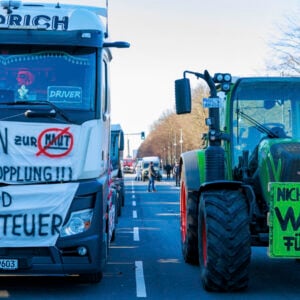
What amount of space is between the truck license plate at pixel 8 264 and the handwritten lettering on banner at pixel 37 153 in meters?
0.90

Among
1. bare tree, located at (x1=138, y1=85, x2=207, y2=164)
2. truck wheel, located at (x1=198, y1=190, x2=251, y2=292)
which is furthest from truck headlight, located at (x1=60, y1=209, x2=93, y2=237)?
Answer: bare tree, located at (x1=138, y1=85, x2=207, y2=164)

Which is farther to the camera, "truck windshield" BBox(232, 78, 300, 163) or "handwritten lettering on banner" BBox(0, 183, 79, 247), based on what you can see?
"truck windshield" BBox(232, 78, 300, 163)

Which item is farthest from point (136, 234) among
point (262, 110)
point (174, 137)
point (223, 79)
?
point (174, 137)

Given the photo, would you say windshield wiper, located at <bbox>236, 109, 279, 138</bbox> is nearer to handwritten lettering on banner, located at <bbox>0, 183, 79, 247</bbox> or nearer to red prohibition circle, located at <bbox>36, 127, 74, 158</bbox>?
red prohibition circle, located at <bbox>36, 127, 74, 158</bbox>

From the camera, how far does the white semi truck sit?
26.3 ft

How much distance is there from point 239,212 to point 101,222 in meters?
1.63

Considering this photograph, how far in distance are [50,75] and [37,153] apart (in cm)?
96

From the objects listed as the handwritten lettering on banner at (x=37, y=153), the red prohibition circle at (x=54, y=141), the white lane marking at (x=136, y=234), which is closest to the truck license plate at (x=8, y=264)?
the handwritten lettering on banner at (x=37, y=153)

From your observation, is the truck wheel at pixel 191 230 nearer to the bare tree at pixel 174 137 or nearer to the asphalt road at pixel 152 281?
the asphalt road at pixel 152 281

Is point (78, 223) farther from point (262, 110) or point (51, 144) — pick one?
point (262, 110)

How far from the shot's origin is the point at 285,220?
8.01 metres

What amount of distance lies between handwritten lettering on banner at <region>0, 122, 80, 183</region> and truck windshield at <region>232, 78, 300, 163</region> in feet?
8.94

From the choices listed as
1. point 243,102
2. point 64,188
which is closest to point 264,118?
point 243,102

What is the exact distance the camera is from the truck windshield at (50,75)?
8203 mm
